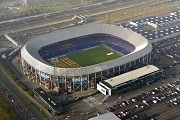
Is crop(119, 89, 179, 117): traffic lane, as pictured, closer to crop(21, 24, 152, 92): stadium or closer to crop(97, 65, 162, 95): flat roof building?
crop(97, 65, 162, 95): flat roof building

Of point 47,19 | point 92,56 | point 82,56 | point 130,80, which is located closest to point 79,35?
point 82,56

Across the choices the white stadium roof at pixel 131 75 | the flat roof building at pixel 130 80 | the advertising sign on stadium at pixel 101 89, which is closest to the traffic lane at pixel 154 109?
the flat roof building at pixel 130 80

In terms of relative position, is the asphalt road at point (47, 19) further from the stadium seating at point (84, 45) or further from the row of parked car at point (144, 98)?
the row of parked car at point (144, 98)

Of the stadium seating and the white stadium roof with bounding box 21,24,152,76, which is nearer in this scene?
the white stadium roof with bounding box 21,24,152,76

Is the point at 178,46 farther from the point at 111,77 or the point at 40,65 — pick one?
the point at 40,65

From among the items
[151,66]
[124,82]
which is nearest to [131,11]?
[151,66]

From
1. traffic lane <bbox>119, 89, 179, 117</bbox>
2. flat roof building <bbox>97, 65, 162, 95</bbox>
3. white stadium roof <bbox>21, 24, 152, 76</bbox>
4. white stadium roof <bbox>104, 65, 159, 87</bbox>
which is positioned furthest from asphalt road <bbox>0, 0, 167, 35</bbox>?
traffic lane <bbox>119, 89, 179, 117</bbox>
